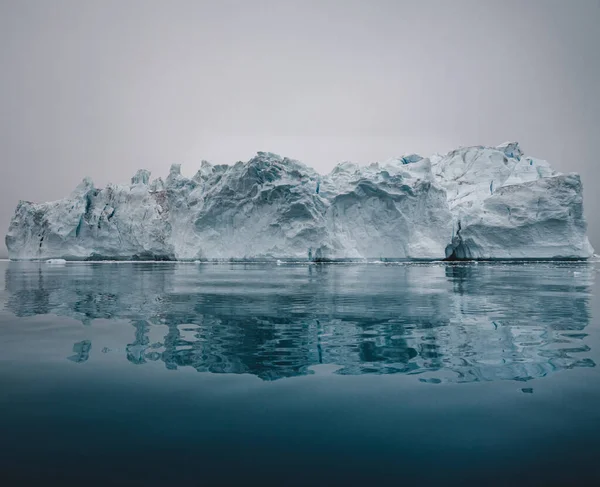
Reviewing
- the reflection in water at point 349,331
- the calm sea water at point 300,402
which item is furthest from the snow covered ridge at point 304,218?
the calm sea water at point 300,402

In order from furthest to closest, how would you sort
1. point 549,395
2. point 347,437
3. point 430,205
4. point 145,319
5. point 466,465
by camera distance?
point 430,205 → point 145,319 → point 549,395 → point 347,437 → point 466,465

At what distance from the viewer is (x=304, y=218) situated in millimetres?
34000

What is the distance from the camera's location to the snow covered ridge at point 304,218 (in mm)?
34938

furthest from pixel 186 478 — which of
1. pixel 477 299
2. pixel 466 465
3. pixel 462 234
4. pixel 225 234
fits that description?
pixel 462 234

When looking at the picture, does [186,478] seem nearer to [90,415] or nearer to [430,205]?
[90,415]

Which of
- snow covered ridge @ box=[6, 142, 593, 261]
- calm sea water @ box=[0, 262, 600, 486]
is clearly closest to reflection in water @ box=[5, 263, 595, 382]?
calm sea water @ box=[0, 262, 600, 486]

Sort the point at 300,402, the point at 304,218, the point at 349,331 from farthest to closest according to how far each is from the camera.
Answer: the point at 304,218
the point at 349,331
the point at 300,402

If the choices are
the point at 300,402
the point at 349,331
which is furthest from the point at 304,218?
the point at 300,402

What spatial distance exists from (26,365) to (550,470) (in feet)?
15.3

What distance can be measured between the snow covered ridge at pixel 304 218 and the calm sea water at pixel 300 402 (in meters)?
28.1

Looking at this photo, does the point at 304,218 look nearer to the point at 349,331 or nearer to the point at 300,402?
the point at 349,331

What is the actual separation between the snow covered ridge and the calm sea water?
28.1 metres

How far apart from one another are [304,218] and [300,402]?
3091 cm

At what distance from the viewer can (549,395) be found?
3410mm
